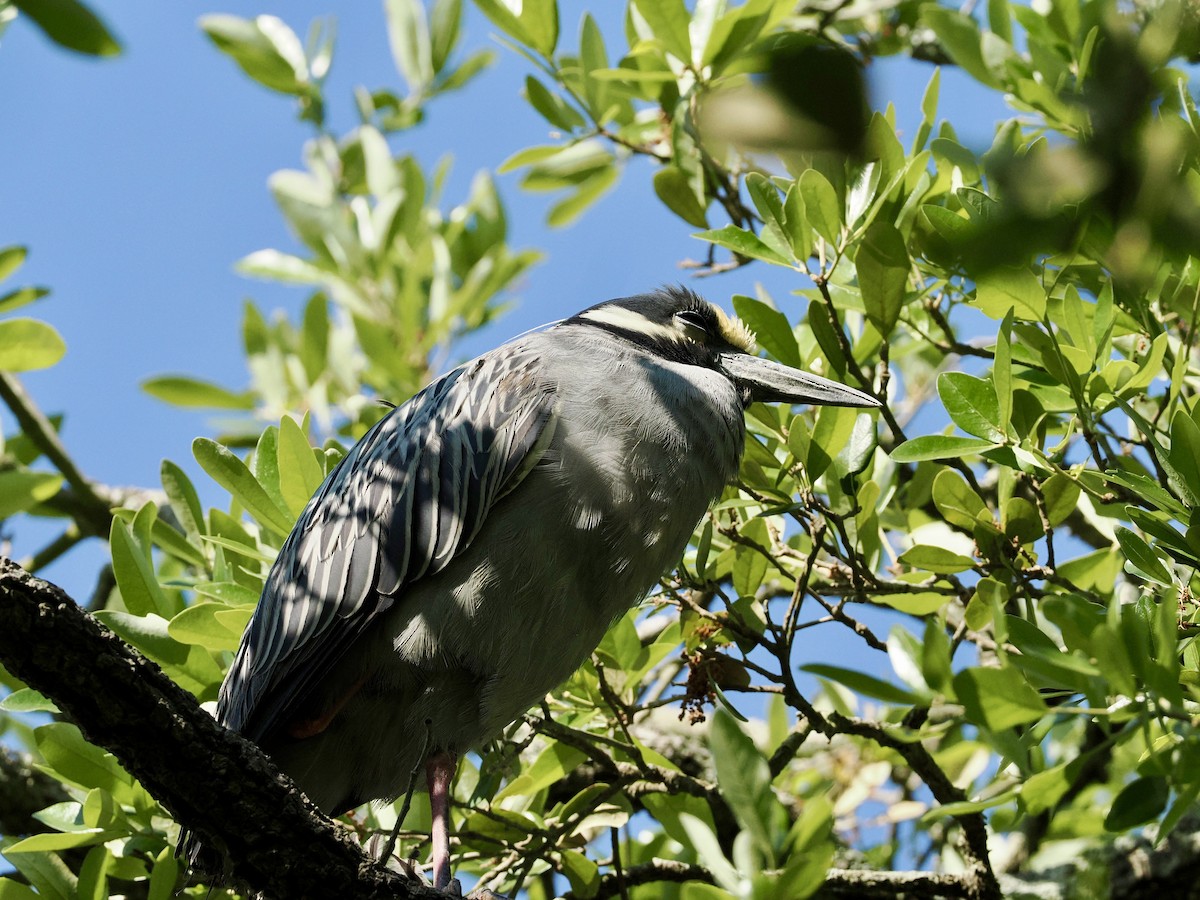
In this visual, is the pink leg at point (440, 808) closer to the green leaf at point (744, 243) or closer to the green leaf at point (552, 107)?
the green leaf at point (744, 243)

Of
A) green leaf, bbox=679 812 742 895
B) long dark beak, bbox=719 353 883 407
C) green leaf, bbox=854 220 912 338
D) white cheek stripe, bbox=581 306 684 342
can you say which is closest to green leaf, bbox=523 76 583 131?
white cheek stripe, bbox=581 306 684 342

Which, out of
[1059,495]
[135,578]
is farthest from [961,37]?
[135,578]

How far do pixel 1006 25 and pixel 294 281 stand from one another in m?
3.68

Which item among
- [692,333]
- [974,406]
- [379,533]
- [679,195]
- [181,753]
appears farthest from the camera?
[692,333]

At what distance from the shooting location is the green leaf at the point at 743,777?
7.19ft

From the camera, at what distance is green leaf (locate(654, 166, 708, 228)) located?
4258 mm

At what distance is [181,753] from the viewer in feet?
8.08

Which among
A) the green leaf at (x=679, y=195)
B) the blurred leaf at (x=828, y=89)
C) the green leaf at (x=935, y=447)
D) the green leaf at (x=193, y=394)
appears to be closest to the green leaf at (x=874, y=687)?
the green leaf at (x=935, y=447)

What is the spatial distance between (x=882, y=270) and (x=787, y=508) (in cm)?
76

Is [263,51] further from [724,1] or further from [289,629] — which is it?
[289,629]

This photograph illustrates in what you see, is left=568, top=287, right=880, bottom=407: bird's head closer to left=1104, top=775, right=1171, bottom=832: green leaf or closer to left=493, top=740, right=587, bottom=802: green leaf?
left=493, top=740, right=587, bottom=802: green leaf

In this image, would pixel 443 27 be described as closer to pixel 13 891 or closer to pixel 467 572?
pixel 467 572

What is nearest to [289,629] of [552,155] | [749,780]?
[749,780]

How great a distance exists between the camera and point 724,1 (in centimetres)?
419
